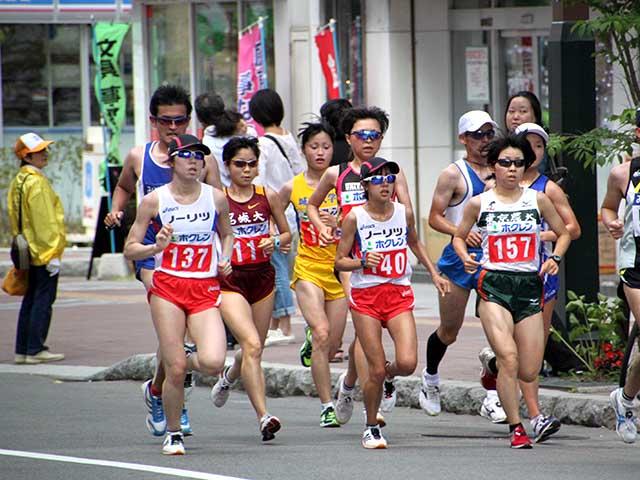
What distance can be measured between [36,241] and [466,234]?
5.43 m

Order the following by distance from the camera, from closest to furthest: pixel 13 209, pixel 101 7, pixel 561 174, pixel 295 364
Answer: pixel 561 174
pixel 295 364
pixel 13 209
pixel 101 7

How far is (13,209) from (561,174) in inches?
212

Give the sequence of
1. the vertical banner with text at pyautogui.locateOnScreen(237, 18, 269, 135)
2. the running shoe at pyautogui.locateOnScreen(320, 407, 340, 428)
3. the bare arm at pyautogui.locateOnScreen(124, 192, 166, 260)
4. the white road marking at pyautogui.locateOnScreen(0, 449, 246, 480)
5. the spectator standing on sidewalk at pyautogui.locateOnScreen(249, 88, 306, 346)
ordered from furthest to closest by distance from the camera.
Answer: the vertical banner with text at pyautogui.locateOnScreen(237, 18, 269, 135) < the spectator standing on sidewalk at pyautogui.locateOnScreen(249, 88, 306, 346) < the running shoe at pyautogui.locateOnScreen(320, 407, 340, 428) < the bare arm at pyautogui.locateOnScreen(124, 192, 166, 260) < the white road marking at pyautogui.locateOnScreen(0, 449, 246, 480)

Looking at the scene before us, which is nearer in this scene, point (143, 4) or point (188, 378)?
point (188, 378)

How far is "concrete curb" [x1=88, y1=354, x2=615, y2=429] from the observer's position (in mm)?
10438

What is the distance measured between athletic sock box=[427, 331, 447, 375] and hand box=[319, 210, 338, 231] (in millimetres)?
1001

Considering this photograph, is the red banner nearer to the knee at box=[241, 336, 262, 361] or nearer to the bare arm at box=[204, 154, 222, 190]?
the bare arm at box=[204, 154, 222, 190]

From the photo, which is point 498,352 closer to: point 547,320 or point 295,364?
point 547,320

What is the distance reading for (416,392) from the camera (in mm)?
11578

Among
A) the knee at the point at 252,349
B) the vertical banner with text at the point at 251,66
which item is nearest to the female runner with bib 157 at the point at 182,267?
the knee at the point at 252,349

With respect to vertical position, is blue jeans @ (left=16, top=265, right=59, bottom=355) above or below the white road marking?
above

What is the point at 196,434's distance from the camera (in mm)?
10180

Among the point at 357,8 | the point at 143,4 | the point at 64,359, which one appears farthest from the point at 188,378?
the point at 143,4

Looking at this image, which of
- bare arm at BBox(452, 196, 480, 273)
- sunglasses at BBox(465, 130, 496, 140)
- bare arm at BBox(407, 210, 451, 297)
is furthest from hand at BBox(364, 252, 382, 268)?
sunglasses at BBox(465, 130, 496, 140)
